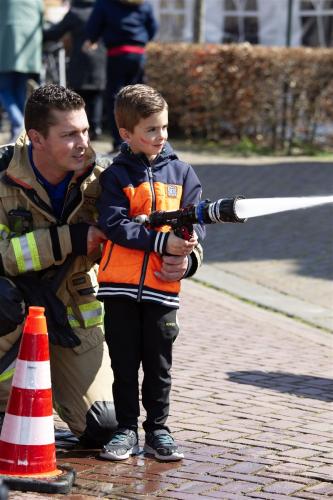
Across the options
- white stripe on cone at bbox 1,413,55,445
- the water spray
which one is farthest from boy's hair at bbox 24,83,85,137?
white stripe on cone at bbox 1,413,55,445

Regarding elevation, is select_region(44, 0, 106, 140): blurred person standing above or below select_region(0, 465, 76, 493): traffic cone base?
above

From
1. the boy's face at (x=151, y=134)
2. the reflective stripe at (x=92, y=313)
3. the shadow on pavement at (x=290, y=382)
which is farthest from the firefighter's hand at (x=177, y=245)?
the shadow on pavement at (x=290, y=382)

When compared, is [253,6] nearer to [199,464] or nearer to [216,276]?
[216,276]

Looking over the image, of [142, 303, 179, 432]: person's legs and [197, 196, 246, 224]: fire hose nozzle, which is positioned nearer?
[197, 196, 246, 224]: fire hose nozzle

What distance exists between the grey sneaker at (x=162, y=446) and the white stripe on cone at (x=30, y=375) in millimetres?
634

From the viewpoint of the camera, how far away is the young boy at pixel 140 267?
5059 millimetres

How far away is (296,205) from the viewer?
452 cm

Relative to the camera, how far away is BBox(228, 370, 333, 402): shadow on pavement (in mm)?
6621

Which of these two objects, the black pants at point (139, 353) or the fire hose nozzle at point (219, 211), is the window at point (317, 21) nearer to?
the black pants at point (139, 353)

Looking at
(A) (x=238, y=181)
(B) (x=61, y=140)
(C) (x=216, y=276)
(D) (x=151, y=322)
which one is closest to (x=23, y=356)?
(D) (x=151, y=322)

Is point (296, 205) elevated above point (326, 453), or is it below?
above

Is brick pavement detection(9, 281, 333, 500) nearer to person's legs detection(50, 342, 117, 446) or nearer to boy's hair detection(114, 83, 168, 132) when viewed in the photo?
person's legs detection(50, 342, 117, 446)

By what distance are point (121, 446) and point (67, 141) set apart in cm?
132

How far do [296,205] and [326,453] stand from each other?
139 centimetres
